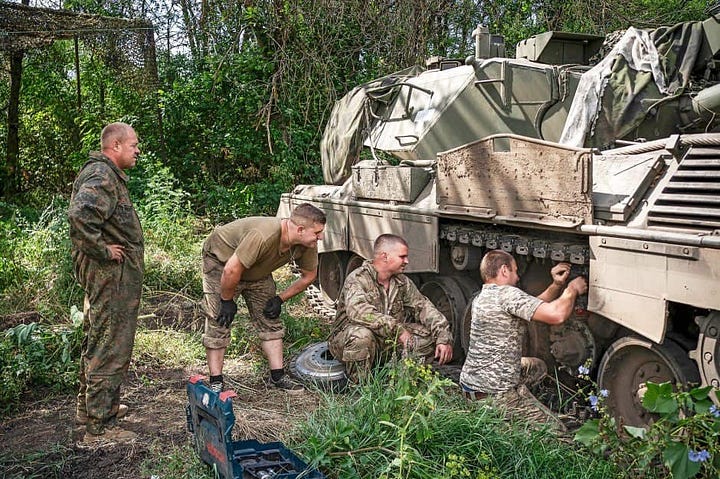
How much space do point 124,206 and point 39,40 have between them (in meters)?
8.48

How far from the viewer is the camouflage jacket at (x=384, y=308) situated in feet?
16.9

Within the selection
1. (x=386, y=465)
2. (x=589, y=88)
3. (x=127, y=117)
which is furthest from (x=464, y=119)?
(x=127, y=117)

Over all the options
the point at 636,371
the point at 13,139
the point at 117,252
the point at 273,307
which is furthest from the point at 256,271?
the point at 13,139

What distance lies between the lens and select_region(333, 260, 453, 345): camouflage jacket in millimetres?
5148

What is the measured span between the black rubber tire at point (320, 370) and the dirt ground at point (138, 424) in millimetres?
121

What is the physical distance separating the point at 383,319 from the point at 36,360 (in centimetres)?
276

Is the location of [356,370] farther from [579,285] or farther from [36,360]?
[36,360]

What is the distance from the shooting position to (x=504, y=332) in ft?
15.0

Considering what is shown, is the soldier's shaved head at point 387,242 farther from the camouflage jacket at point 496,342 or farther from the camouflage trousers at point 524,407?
the camouflage trousers at point 524,407

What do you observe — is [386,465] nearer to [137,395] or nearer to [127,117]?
[137,395]

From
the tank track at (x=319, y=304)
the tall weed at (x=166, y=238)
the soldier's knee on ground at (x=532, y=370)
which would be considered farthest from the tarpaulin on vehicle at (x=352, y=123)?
the soldier's knee on ground at (x=532, y=370)

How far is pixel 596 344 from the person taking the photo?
4.87 metres

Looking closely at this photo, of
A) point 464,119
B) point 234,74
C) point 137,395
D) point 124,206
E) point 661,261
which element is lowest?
point 137,395

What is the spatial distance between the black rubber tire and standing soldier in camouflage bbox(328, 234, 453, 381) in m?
0.12
